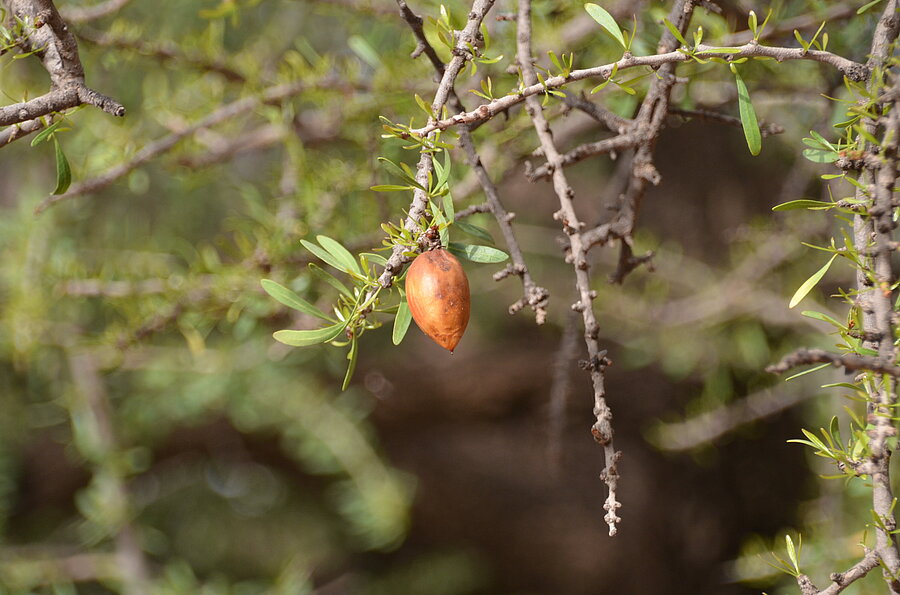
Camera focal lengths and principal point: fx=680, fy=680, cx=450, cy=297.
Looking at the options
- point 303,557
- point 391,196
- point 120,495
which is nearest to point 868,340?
point 391,196

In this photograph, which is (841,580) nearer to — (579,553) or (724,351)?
(724,351)

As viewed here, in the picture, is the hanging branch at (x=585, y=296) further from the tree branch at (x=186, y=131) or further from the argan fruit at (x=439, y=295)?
the tree branch at (x=186, y=131)

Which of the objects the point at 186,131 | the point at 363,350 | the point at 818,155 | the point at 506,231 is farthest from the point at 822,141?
the point at 363,350

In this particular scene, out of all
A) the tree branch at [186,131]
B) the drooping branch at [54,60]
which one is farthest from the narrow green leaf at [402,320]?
the tree branch at [186,131]

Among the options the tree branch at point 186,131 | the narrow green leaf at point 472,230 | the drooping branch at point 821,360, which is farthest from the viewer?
the tree branch at point 186,131

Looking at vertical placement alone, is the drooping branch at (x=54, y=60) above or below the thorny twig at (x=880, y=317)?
above

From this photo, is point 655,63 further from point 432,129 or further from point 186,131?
point 186,131
